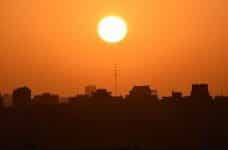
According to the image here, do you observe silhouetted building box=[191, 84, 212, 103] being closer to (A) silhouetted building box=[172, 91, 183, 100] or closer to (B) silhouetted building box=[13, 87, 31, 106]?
(A) silhouetted building box=[172, 91, 183, 100]

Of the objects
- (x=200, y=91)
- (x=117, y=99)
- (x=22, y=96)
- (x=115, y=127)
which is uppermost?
(x=200, y=91)

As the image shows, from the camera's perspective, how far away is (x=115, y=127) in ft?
281

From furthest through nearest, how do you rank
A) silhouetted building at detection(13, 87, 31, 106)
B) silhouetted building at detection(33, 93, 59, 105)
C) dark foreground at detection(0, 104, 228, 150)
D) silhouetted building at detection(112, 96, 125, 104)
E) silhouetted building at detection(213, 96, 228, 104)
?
silhouetted building at detection(33, 93, 59, 105) < silhouetted building at detection(13, 87, 31, 106) < silhouetted building at detection(213, 96, 228, 104) < silhouetted building at detection(112, 96, 125, 104) < dark foreground at detection(0, 104, 228, 150)

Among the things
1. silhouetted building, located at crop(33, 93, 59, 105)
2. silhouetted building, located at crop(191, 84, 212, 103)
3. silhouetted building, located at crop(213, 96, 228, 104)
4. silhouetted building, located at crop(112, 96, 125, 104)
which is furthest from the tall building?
silhouetted building, located at crop(33, 93, 59, 105)

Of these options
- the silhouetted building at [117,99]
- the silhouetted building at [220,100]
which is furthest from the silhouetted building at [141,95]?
the silhouetted building at [220,100]

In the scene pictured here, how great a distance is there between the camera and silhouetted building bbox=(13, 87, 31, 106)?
9818 centimetres

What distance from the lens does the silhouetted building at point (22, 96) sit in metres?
98.2

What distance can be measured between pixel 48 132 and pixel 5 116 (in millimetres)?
8563

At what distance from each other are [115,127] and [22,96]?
20.1m

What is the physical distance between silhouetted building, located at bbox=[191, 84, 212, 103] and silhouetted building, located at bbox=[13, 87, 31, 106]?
22080 millimetres

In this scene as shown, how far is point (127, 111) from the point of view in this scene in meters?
91.9

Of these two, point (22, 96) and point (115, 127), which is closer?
point (115, 127)

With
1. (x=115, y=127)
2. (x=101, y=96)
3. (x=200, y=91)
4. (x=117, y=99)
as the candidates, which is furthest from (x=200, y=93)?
(x=115, y=127)

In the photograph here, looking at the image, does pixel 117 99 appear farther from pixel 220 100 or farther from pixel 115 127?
pixel 220 100
